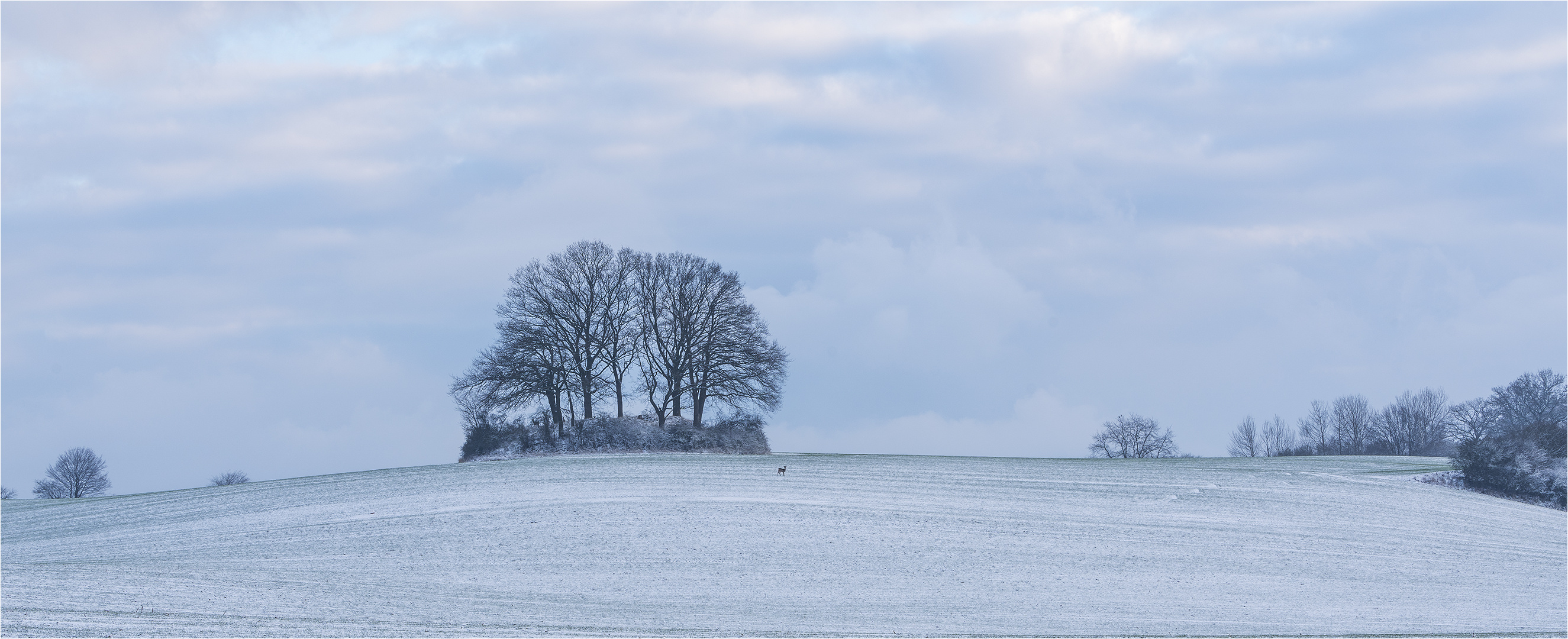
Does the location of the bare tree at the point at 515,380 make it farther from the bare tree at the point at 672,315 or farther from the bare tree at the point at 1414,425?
the bare tree at the point at 1414,425

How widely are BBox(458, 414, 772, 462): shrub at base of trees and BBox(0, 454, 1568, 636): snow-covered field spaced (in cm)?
618

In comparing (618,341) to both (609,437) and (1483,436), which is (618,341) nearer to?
(609,437)

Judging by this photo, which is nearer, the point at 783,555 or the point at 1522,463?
the point at 783,555

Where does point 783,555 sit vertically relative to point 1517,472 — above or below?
below

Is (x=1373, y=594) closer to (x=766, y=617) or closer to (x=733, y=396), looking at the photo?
(x=766, y=617)

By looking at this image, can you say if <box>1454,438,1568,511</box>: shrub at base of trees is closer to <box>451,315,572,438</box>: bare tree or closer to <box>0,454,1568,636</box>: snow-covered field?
<box>0,454,1568,636</box>: snow-covered field

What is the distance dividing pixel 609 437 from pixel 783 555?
21.8m

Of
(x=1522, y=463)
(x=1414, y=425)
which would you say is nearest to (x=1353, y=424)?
(x=1414, y=425)

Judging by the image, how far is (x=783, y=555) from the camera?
994 inches

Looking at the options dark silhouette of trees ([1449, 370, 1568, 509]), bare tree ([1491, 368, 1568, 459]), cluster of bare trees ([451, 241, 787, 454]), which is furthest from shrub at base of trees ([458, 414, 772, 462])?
bare tree ([1491, 368, 1568, 459])

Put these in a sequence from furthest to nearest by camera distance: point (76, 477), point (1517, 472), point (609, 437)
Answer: point (76, 477) < point (609, 437) < point (1517, 472)

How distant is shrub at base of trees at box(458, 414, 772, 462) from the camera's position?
4534cm

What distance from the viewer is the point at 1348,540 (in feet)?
92.5

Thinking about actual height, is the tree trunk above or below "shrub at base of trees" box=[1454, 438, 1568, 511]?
above
